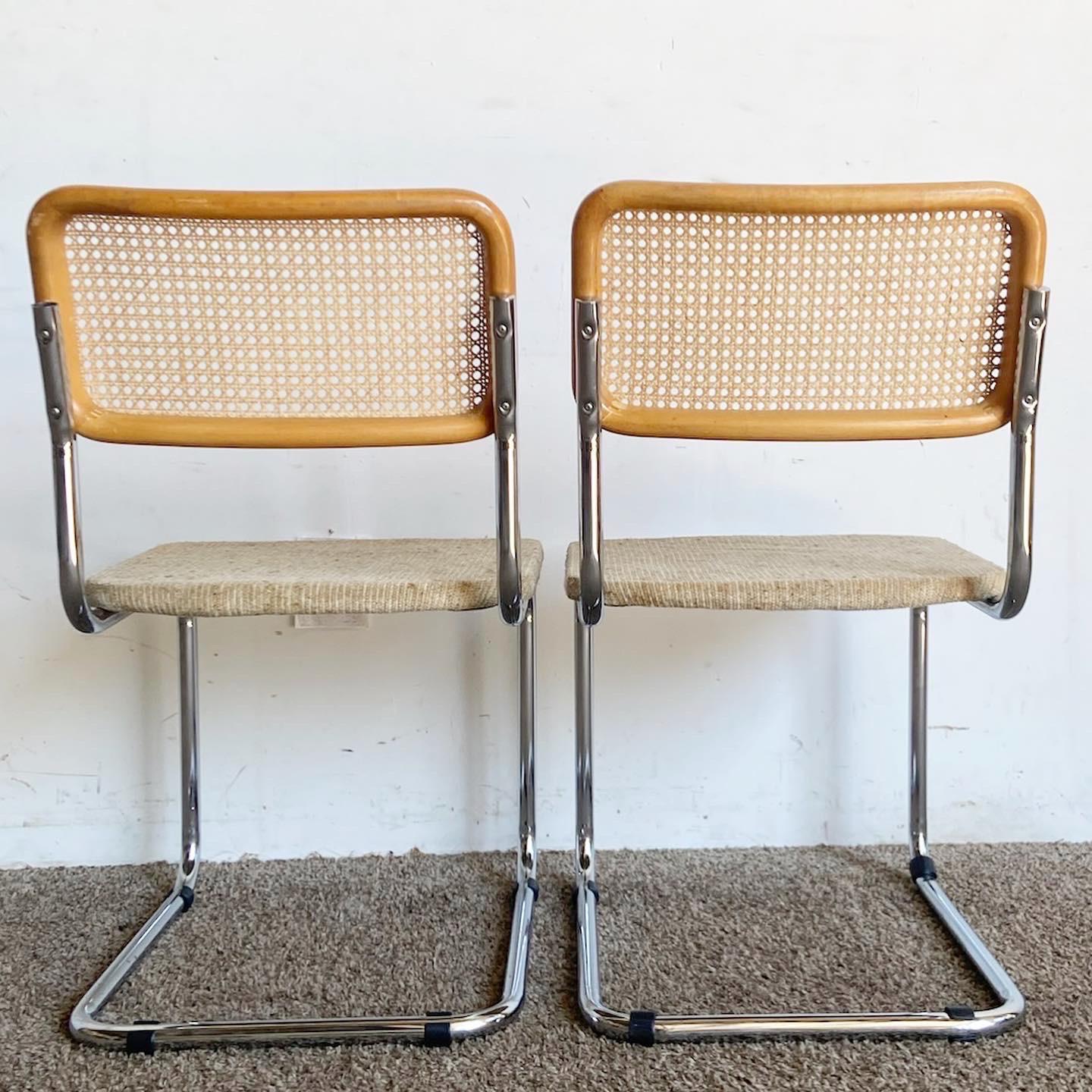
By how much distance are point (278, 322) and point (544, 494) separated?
0.56 meters

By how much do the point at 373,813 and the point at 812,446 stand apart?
83 cm

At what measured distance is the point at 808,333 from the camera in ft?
3.01

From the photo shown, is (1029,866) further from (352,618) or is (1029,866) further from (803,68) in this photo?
(803,68)

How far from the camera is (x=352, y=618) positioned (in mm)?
1439

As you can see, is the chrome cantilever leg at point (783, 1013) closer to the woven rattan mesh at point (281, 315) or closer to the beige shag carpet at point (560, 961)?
the beige shag carpet at point (560, 961)

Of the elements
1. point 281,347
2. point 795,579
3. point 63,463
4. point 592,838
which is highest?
point 281,347

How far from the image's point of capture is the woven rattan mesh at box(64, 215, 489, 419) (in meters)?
0.90

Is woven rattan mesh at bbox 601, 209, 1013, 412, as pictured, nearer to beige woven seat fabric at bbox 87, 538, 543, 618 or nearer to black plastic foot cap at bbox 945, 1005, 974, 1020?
beige woven seat fabric at bbox 87, 538, 543, 618

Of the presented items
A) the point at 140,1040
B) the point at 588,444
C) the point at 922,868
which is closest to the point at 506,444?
the point at 588,444

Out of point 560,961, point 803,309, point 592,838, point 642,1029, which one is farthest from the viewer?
point 592,838

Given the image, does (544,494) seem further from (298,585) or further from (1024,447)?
(1024,447)

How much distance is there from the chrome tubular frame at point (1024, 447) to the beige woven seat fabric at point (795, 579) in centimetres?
2

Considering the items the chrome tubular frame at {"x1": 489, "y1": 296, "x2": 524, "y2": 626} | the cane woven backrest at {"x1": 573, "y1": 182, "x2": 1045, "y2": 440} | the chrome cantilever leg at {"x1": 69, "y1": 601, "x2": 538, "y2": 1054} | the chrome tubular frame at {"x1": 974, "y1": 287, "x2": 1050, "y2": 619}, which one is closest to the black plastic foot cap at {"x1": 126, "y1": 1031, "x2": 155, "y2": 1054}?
the chrome cantilever leg at {"x1": 69, "y1": 601, "x2": 538, "y2": 1054}

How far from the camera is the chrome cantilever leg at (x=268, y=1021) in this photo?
3.37 feet
